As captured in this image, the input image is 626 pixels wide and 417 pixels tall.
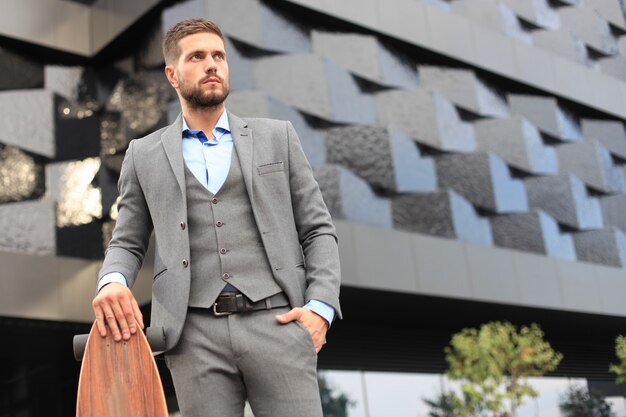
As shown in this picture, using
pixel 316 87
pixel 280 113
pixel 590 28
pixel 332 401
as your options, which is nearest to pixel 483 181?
pixel 316 87

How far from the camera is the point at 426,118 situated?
52.1 feet

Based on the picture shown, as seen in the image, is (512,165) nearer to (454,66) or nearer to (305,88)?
(454,66)

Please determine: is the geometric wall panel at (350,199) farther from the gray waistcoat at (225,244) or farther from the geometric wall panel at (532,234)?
the gray waistcoat at (225,244)

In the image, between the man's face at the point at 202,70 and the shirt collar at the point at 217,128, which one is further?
the shirt collar at the point at 217,128

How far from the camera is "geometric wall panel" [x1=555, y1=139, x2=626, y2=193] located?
63.1 ft

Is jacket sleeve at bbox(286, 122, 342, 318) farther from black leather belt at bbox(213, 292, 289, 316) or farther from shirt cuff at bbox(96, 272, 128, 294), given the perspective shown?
shirt cuff at bbox(96, 272, 128, 294)

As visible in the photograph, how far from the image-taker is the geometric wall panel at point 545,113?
1875 centimetres

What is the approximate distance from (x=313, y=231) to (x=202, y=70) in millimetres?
660

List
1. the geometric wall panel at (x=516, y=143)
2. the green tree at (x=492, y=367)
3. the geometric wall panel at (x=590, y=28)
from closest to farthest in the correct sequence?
the green tree at (x=492, y=367), the geometric wall panel at (x=516, y=143), the geometric wall panel at (x=590, y=28)

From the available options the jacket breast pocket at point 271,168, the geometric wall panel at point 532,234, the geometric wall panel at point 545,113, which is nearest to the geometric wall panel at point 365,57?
the geometric wall panel at point 532,234

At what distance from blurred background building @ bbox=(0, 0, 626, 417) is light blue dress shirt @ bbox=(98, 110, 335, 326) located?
979cm

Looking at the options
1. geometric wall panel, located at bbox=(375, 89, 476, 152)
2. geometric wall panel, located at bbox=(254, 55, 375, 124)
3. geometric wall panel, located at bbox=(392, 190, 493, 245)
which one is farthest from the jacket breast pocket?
geometric wall panel, located at bbox=(375, 89, 476, 152)

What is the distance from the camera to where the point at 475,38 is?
696 inches

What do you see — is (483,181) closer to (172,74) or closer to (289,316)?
(172,74)
